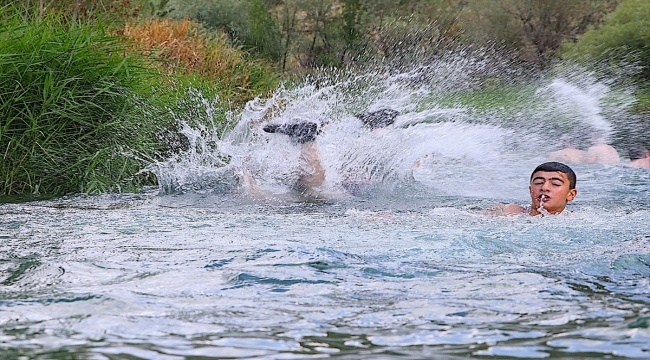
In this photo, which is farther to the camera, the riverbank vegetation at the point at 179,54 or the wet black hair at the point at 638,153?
the wet black hair at the point at 638,153

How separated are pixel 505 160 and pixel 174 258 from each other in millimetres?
7402

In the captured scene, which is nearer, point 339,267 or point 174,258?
point 339,267

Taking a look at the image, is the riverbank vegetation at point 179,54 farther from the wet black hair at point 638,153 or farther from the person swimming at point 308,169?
the wet black hair at point 638,153

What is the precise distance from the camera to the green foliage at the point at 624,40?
1972 cm

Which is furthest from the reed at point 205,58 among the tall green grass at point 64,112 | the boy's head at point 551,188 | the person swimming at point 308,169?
the boy's head at point 551,188

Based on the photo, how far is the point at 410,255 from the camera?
4.20m

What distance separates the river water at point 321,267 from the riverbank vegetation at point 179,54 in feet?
1.74

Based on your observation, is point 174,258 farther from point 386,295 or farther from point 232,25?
point 232,25

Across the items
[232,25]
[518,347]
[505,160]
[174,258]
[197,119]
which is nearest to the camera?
[518,347]

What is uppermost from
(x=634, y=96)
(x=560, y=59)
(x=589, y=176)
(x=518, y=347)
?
(x=560, y=59)

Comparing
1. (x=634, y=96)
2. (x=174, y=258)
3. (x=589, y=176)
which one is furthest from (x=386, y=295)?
(x=634, y=96)

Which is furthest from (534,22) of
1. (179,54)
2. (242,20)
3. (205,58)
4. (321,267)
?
(321,267)

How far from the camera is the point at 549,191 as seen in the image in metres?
6.32

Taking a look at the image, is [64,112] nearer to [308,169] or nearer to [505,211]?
[308,169]
